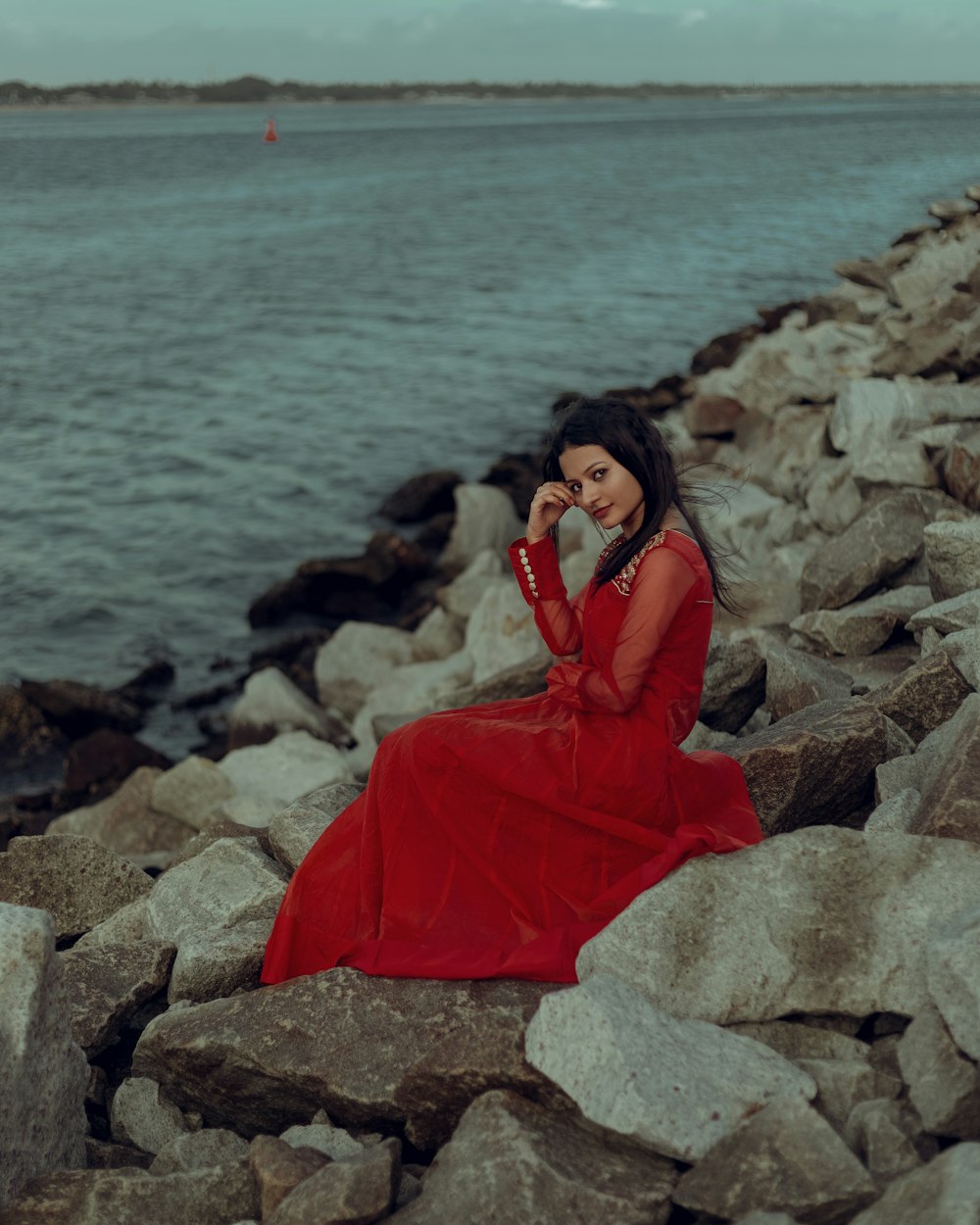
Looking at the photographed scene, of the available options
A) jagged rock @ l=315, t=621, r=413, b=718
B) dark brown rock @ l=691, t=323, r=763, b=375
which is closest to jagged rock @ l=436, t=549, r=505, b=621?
jagged rock @ l=315, t=621, r=413, b=718

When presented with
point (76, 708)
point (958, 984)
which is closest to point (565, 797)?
→ point (958, 984)

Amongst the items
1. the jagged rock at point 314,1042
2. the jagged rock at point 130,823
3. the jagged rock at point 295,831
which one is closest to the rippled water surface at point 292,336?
the jagged rock at point 130,823

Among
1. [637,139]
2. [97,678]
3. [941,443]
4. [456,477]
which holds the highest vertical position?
A: [637,139]

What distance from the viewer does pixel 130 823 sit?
9047 mm

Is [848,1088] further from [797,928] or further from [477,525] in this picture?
[477,525]

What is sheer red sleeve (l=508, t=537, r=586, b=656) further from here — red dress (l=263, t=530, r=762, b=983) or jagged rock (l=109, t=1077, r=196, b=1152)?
jagged rock (l=109, t=1077, r=196, b=1152)

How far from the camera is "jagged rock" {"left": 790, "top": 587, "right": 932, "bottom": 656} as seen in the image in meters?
6.11

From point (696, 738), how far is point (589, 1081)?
8.33 feet

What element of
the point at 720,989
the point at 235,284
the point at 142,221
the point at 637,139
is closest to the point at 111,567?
the point at 720,989

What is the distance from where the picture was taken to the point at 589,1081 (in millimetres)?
2955

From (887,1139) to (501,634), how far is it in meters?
6.97

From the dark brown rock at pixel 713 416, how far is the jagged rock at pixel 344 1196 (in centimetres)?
1452

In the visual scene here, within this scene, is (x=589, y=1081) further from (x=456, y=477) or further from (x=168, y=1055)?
(x=456, y=477)

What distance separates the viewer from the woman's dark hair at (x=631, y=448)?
3.79 metres
